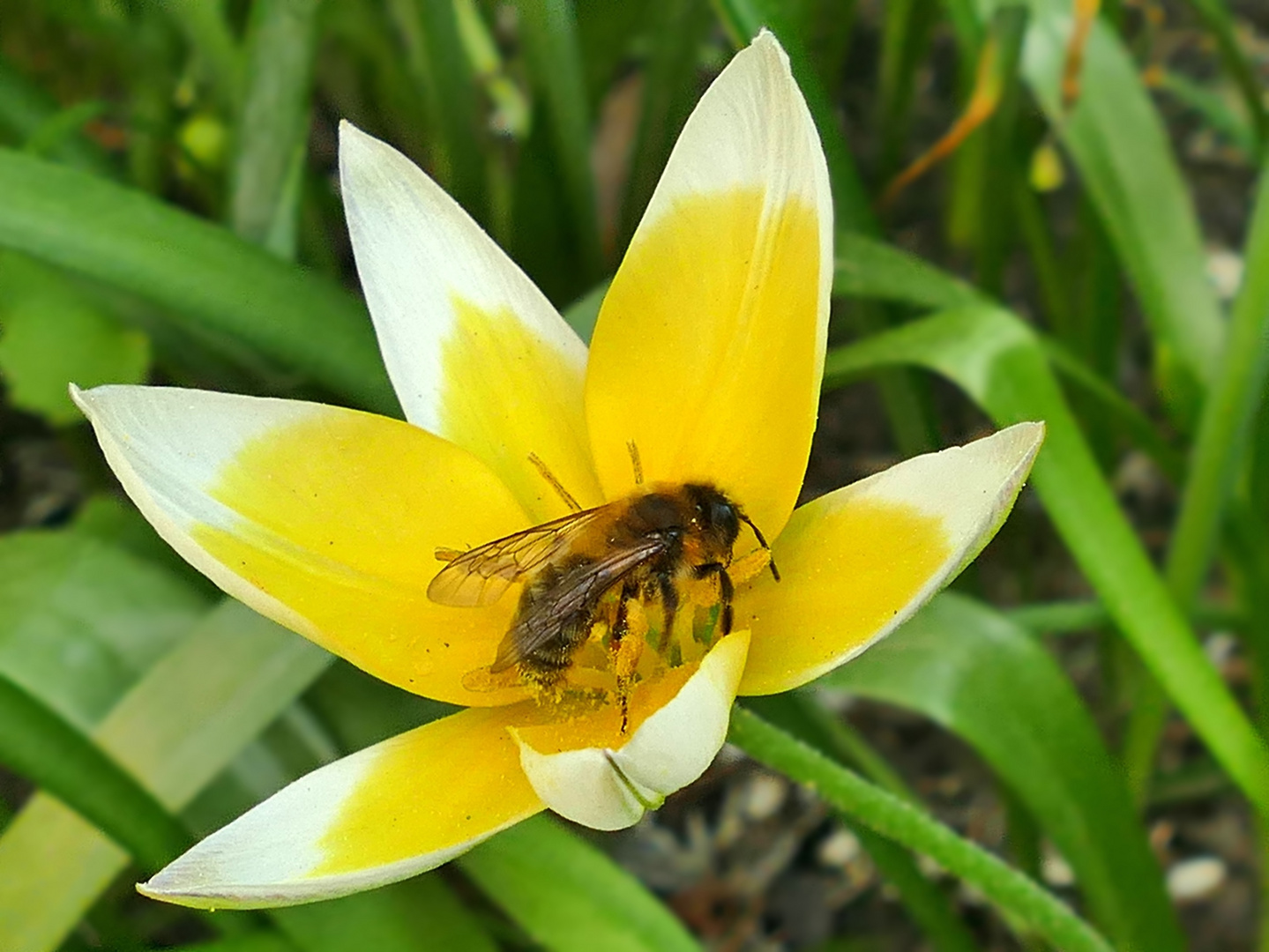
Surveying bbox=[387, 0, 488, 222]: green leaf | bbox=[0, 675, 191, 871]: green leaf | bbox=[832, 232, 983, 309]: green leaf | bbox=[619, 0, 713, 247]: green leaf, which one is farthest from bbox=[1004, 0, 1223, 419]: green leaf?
bbox=[0, 675, 191, 871]: green leaf

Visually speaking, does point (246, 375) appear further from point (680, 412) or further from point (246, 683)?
point (680, 412)

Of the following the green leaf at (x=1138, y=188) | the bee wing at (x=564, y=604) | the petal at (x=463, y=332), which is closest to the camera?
the bee wing at (x=564, y=604)

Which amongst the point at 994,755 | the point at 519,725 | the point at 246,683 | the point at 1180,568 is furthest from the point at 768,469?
the point at 1180,568

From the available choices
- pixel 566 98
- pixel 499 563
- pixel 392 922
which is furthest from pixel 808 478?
pixel 499 563

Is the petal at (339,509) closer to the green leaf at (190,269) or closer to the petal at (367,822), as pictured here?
the petal at (367,822)

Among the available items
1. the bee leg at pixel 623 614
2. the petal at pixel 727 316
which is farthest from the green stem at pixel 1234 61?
the bee leg at pixel 623 614

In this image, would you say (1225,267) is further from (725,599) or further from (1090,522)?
(725,599)
